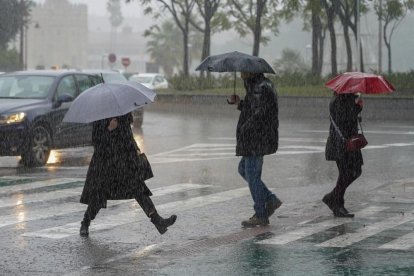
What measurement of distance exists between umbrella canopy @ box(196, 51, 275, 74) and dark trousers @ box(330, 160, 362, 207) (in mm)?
1420

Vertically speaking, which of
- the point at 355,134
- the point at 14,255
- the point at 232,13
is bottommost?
the point at 14,255

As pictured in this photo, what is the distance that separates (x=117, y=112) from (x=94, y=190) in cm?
85

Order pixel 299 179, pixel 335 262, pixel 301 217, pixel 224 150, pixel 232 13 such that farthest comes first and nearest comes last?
pixel 232 13 < pixel 224 150 < pixel 299 179 < pixel 301 217 < pixel 335 262

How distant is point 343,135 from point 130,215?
2.46 m

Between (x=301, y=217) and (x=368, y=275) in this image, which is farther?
(x=301, y=217)

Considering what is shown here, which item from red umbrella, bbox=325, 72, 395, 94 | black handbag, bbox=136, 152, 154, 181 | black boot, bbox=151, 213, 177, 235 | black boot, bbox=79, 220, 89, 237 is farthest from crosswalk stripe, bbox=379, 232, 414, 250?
black boot, bbox=79, 220, 89, 237

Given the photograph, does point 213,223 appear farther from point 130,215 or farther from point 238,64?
point 238,64

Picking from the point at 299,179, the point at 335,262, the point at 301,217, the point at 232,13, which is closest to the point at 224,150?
the point at 299,179

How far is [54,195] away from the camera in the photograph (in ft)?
41.8

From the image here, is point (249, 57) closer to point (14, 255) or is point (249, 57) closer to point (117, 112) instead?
point (117, 112)

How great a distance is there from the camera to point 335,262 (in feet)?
26.8

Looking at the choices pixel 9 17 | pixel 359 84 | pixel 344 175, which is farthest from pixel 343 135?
pixel 9 17

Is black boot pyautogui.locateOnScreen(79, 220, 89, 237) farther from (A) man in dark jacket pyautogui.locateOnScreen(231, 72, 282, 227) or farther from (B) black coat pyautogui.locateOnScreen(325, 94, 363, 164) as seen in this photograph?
(B) black coat pyautogui.locateOnScreen(325, 94, 363, 164)

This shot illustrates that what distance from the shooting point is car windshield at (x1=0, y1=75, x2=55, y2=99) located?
17062 mm
